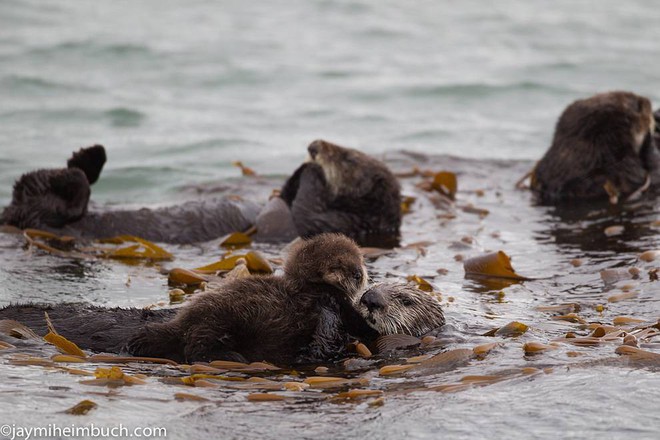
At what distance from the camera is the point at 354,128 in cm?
1231

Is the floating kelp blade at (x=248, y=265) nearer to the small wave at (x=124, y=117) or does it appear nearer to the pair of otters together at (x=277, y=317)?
the pair of otters together at (x=277, y=317)

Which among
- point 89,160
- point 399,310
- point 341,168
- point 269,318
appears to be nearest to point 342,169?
point 341,168

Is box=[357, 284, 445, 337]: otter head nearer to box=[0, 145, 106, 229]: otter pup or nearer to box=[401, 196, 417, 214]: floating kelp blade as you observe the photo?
box=[0, 145, 106, 229]: otter pup

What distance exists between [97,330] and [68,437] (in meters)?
1.08

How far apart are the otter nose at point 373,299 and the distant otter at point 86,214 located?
2853 millimetres

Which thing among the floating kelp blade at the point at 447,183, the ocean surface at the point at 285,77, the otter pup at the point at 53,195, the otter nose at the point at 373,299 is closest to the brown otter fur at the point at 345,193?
the floating kelp blade at the point at 447,183

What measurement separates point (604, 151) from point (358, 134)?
4.30 metres

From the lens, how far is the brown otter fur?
7422mm

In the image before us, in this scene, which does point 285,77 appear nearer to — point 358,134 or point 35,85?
point 358,134

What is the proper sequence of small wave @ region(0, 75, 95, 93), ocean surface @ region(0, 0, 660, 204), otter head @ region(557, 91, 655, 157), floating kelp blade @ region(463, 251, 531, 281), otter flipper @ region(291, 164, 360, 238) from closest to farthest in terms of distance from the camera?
1. floating kelp blade @ region(463, 251, 531, 281)
2. otter flipper @ region(291, 164, 360, 238)
3. otter head @ region(557, 91, 655, 157)
4. ocean surface @ region(0, 0, 660, 204)
5. small wave @ region(0, 75, 95, 93)

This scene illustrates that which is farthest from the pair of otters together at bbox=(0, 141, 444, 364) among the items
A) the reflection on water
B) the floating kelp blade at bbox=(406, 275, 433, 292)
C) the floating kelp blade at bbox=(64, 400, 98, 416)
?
the floating kelp blade at bbox=(406, 275, 433, 292)

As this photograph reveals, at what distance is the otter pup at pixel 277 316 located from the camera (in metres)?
4.07

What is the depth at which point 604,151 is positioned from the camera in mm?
8180

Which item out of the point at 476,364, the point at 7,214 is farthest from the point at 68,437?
the point at 7,214
